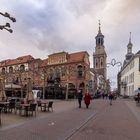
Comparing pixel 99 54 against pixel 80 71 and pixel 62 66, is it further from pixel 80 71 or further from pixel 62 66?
pixel 62 66

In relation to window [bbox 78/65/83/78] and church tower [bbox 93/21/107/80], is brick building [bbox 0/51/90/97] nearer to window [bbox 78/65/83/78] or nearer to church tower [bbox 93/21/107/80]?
window [bbox 78/65/83/78]

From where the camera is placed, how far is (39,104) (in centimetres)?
2447

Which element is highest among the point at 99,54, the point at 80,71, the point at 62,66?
the point at 99,54

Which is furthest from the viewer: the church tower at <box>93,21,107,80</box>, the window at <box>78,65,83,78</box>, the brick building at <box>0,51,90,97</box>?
the church tower at <box>93,21,107,80</box>

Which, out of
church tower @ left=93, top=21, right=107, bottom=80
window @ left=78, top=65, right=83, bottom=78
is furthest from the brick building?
church tower @ left=93, top=21, right=107, bottom=80

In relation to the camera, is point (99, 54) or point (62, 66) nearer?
point (62, 66)

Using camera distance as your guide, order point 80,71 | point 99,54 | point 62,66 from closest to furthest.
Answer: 1. point 62,66
2. point 80,71
3. point 99,54

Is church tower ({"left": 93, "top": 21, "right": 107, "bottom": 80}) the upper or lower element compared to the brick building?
upper

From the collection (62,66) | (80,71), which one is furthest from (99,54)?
(62,66)

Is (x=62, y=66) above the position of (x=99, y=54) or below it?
below

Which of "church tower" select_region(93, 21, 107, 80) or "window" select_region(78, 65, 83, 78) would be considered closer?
"window" select_region(78, 65, 83, 78)

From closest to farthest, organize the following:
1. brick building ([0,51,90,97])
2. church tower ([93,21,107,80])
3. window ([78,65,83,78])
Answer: brick building ([0,51,90,97])
window ([78,65,83,78])
church tower ([93,21,107,80])

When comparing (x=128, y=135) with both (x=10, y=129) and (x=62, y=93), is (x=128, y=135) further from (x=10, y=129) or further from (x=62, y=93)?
(x=62, y=93)

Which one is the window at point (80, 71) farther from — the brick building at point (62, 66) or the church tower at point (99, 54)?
the church tower at point (99, 54)
